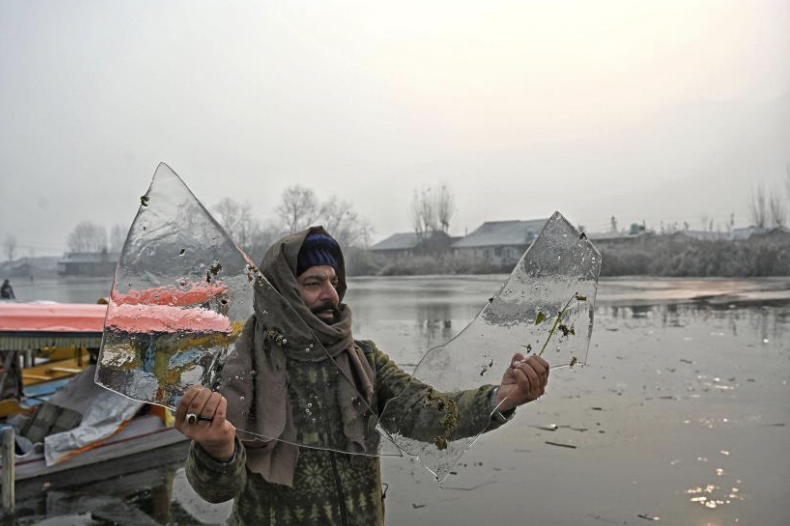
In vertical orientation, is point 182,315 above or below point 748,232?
below

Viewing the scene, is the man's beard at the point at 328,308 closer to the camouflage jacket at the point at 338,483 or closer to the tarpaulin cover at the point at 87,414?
the camouflage jacket at the point at 338,483

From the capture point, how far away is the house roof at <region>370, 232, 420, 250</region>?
244 ft

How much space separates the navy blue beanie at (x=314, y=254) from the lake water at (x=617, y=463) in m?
3.02

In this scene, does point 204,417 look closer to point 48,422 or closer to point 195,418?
point 195,418

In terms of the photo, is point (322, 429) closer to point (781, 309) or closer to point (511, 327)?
point (511, 327)

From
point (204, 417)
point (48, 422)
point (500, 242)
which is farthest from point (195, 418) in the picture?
point (500, 242)

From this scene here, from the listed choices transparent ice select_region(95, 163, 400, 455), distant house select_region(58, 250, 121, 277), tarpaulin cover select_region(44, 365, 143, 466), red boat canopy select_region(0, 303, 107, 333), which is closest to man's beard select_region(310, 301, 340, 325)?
transparent ice select_region(95, 163, 400, 455)

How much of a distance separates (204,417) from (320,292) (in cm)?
62

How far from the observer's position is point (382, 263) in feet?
218

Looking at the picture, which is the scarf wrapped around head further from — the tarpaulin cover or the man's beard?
the tarpaulin cover

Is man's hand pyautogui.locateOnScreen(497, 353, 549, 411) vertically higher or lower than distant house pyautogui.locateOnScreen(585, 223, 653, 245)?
lower

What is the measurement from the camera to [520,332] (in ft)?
6.87

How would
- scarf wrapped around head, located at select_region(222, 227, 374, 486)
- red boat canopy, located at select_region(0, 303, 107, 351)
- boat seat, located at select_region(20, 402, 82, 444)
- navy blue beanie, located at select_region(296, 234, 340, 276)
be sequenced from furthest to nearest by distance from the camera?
boat seat, located at select_region(20, 402, 82, 444), red boat canopy, located at select_region(0, 303, 107, 351), navy blue beanie, located at select_region(296, 234, 340, 276), scarf wrapped around head, located at select_region(222, 227, 374, 486)

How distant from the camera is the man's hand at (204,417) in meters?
1.55
